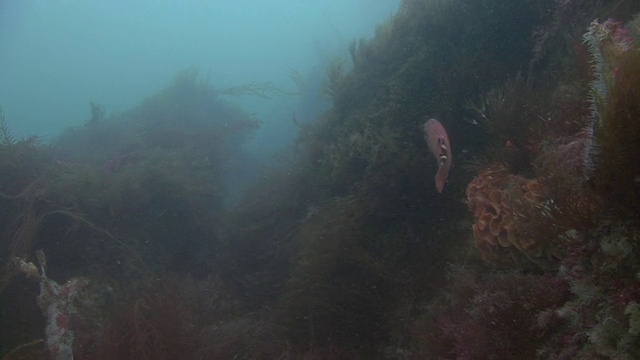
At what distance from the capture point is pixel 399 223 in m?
5.41

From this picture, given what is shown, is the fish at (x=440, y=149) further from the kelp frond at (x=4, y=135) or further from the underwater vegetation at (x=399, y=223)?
the kelp frond at (x=4, y=135)

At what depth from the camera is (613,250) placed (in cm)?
186

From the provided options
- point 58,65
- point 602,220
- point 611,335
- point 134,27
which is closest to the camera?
point 611,335

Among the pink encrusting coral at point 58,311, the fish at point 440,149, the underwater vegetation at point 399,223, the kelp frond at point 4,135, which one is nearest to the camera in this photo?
the underwater vegetation at point 399,223

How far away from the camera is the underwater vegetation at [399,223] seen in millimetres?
2057

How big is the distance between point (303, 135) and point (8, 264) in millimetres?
7077

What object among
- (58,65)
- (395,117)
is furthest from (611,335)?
(58,65)

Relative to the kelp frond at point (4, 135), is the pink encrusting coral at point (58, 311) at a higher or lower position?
lower

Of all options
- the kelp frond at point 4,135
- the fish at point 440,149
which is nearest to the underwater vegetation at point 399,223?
the kelp frond at point 4,135

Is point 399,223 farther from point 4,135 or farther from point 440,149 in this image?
point 4,135

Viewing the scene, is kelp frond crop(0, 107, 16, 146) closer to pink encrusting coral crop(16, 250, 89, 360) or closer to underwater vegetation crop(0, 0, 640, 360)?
underwater vegetation crop(0, 0, 640, 360)

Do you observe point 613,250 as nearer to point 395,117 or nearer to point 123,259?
point 395,117

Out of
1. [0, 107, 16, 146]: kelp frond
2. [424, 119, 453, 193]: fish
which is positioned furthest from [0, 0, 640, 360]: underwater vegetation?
[424, 119, 453, 193]: fish

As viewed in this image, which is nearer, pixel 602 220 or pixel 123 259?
pixel 602 220
